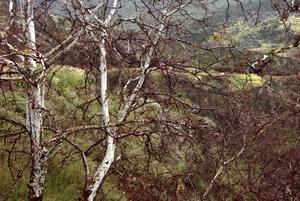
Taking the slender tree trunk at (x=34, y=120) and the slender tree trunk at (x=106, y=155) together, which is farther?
the slender tree trunk at (x=106, y=155)

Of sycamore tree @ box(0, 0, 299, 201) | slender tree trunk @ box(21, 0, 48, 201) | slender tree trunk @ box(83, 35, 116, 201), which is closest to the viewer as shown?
Answer: sycamore tree @ box(0, 0, 299, 201)

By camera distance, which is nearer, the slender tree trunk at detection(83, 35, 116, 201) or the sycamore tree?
the sycamore tree

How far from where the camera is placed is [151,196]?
1280 cm

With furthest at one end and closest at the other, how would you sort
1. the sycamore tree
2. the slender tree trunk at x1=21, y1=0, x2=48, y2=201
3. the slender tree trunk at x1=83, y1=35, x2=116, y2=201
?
the slender tree trunk at x1=83, y1=35, x2=116, y2=201, the slender tree trunk at x1=21, y1=0, x2=48, y2=201, the sycamore tree

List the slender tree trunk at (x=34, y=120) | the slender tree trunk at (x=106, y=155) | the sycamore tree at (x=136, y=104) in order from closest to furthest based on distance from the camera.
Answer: the sycamore tree at (x=136, y=104), the slender tree trunk at (x=34, y=120), the slender tree trunk at (x=106, y=155)

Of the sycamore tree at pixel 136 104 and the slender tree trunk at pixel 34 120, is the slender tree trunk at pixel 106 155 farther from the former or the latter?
the slender tree trunk at pixel 34 120

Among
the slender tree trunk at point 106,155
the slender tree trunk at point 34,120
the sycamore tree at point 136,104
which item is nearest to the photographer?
the sycamore tree at point 136,104

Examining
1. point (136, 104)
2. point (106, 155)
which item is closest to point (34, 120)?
point (106, 155)

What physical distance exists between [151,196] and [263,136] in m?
7.58

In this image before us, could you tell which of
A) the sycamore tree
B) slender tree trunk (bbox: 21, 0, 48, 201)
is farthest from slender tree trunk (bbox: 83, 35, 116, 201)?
slender tree trunk (bbox: 21, 0, 48, 201)

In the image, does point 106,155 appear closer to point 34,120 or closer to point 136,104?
point 136,104

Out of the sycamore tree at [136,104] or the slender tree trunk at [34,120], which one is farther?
the slender tree trunk at [34,120]

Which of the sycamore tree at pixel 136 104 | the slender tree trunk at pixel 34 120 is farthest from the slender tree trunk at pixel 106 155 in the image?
the slender tree trunk at pixel 34 120

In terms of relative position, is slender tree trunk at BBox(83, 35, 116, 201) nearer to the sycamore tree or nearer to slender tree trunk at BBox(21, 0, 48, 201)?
the sycamore tree
